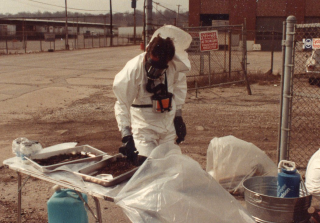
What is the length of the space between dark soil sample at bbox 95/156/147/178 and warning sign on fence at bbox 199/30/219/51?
8.35 m

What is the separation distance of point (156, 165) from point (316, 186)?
1.80 meters

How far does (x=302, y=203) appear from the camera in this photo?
3.11 metres

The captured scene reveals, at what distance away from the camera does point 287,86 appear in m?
4.50

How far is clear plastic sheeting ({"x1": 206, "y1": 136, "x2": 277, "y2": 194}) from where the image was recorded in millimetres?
4516

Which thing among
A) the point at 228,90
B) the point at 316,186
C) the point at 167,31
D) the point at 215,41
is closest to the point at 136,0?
the point at 215,41

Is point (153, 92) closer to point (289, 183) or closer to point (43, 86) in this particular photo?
point (289, 183)

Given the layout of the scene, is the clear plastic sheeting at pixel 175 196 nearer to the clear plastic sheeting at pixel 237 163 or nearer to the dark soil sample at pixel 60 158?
the dark soil sample at pixel 60 158

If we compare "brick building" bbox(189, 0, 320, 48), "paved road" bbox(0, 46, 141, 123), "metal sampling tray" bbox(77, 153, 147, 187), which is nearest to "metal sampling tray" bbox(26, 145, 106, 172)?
"metal sampling tray" bbox(77, 153, 147, 187)

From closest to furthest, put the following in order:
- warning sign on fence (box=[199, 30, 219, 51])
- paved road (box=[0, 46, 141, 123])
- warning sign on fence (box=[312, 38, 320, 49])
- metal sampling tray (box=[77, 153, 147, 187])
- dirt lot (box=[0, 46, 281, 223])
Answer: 1. metal sampling tray (box=[77, 153, 147, 187])
2. dirt lot (box=[0, 46, 281, 223])
3. warning sign on fence (box=[312, 38, 320, 49])
4. paved road (box=[0, 46, 141, 123])
5. warning sign on fence (box=[199, 30, 219, 51])

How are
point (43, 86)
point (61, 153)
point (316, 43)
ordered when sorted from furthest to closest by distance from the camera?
1. point (43, 86)
2. point (316, 43)
3. point (61, 153)

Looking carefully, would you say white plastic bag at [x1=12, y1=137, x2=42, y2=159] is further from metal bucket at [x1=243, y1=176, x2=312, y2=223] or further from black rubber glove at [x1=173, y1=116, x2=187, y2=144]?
metal bucket at [x1=243, y1=176, x2=312, y2=223]

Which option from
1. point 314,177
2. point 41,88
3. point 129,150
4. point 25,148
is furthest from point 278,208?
point 41,88

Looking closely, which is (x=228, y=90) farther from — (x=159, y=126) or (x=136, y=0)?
(x=159, y=126)

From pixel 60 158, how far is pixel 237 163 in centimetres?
215
